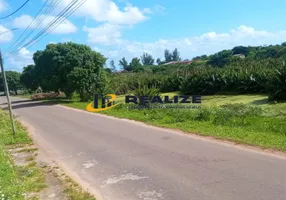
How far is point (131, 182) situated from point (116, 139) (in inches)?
171

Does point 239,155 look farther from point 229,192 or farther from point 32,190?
point 32,190

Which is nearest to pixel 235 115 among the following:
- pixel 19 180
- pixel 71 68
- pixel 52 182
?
pixel 52 182

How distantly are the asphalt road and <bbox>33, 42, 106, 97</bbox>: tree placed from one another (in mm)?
18775

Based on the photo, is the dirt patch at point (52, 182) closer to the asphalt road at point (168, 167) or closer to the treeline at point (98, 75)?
the asphalt road at point (168, 167)

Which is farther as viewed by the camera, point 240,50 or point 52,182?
point 240,50

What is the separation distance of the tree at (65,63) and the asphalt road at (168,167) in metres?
18.8

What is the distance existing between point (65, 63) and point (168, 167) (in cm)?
2454

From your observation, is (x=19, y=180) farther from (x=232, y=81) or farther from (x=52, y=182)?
(x=232, y=81)

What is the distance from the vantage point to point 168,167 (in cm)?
650

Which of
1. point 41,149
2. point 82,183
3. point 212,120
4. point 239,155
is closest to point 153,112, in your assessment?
point 212,120

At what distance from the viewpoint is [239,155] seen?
6.97 metres

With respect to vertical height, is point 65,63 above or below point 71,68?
above

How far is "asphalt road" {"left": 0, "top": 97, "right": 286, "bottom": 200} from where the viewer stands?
504cm

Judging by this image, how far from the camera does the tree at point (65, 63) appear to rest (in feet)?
93.8
